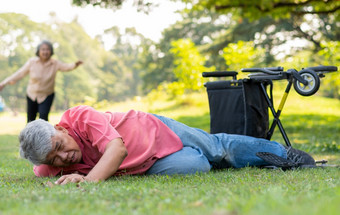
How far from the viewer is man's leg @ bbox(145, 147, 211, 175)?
357 centimetres

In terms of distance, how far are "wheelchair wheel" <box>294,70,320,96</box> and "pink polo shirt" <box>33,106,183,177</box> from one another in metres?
1.20

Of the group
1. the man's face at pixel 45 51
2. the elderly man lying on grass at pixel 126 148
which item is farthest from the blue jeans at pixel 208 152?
the man's face at pixel 45 51

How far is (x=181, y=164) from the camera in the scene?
3566mm

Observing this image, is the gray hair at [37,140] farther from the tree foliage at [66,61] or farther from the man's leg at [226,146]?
the tree foliage at [66,61]

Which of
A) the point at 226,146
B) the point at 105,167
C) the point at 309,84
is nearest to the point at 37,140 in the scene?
the point at 105,167

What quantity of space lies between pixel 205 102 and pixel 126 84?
47.6 meters

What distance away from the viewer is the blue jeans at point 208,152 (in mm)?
3596

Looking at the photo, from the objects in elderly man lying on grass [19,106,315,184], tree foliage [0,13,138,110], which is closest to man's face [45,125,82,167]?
elderly man lying on grass [19,106,315,184]

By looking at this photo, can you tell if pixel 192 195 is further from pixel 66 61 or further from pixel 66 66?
pixel 66 61

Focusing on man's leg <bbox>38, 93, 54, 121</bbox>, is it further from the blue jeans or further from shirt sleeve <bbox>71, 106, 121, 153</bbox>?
shirt sleeve <bbox>71, 106, 121, 153</bbox>

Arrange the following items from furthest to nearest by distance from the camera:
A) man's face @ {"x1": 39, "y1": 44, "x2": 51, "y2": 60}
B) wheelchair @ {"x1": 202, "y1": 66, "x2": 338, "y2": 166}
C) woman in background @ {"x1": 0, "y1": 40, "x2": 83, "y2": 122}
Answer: man's face @ {"x1": 39, "y1": 44, "x2": 51, "y2": 60}
woman in background @ {"x1": 0, "y1": 40, "x2": 83, "y2": 122}
wheelchair @ {"x1": 202, "y1": 66, "x2": 338, "y2": 166}

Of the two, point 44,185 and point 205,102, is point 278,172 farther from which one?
point 205,102

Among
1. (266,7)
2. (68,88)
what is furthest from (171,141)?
(68,88)

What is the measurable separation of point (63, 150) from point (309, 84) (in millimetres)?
2217
